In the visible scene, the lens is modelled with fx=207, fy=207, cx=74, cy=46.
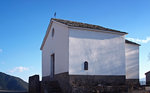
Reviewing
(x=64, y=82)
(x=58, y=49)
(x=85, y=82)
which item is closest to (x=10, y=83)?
(x=58, y=49)

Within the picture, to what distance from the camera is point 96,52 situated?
1805 cm

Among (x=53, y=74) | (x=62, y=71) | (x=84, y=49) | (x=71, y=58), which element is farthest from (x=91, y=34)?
(x=53, y=74)

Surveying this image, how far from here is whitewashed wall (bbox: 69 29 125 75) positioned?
17.0 meters

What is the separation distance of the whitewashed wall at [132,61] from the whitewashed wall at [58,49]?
24.1 feet

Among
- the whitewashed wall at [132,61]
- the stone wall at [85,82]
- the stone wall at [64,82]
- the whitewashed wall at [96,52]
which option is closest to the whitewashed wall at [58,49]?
the stone wall at [64,82]

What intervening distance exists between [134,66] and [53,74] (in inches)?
338

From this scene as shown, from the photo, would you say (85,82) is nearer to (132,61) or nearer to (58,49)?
(58,49)

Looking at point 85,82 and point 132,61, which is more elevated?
point 132,61

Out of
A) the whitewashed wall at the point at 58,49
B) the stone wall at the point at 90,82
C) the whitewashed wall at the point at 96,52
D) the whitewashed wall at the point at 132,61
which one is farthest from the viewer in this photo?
the whitewashed wall at the point at 132,61

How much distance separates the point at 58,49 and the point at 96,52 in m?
3.61

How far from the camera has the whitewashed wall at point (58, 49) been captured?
17391mm

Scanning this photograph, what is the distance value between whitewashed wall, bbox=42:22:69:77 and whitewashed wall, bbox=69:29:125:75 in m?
0.59

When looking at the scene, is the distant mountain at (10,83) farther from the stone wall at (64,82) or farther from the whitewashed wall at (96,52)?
the whitewashed wall at (96,52)

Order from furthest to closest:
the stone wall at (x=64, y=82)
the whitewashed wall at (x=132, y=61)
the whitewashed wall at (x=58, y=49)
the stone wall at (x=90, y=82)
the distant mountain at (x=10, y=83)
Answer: the distant mountain at (x=10, y=83)
the whitewashed wall at (x=132, y=61)
the whitewashed wall at (x=58, y=49)
the stone wall at (x=64, y=82)
the stone wall at (x=90, y=82)
